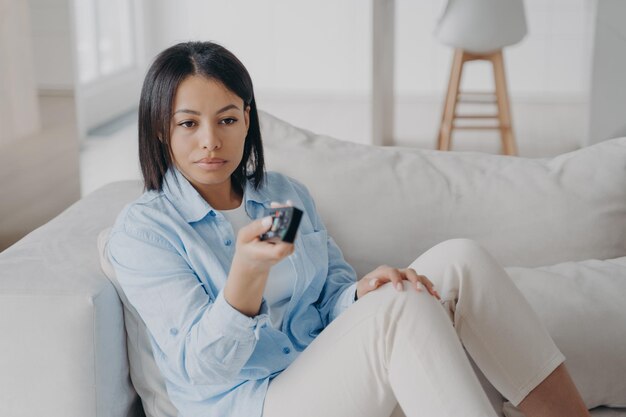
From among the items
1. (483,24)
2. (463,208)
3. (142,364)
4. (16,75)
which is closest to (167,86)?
(142,364)

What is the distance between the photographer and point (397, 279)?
150 cm

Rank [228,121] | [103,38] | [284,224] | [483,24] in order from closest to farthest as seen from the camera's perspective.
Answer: [284,224] → [228,121] → [483,24] → [103,38]

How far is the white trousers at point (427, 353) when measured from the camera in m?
1.40

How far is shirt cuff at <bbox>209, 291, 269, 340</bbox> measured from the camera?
4.50ft

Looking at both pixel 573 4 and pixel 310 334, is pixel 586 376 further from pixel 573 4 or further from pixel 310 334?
pixel 573 4

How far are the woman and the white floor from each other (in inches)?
97.6

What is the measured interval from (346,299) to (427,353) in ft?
1.01

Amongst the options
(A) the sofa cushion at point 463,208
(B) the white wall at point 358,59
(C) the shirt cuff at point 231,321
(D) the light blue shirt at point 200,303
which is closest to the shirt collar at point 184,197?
(D) the light blue shirt at point 200,303

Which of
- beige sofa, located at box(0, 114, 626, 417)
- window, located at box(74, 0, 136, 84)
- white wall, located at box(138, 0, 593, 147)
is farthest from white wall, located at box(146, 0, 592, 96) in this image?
beige sofa, located at box(0, 114, 626, 417)

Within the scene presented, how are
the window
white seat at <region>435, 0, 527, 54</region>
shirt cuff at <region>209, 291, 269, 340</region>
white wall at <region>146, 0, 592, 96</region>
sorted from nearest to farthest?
shirt cuff at <region>209, 291, 269, 340</region>, white seat at <region>435, 0, 527, 54</region>, the window, white wall at <region>146, 0, 592, 96</region>

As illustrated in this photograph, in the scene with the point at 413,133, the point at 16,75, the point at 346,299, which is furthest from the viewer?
the point at 413,133

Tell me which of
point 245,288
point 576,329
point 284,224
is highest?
Result: point 284,224

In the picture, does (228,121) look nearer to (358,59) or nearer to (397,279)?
(397,279)

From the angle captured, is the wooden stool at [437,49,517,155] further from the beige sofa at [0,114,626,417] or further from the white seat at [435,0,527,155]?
the beige sofa at [0,114,626,417]
